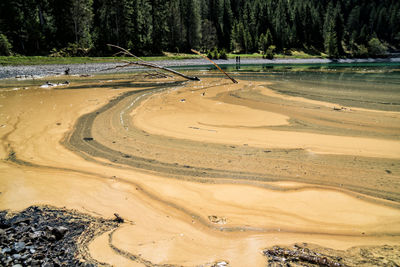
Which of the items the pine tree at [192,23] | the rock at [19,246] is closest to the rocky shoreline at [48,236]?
the rock at [19,246]

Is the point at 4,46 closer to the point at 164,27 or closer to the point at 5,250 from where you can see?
the point at 164,27

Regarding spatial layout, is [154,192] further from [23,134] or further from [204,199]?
[23,134]

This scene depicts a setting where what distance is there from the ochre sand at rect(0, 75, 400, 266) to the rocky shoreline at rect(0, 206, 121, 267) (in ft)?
0.52

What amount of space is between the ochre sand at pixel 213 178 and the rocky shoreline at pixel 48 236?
158mm

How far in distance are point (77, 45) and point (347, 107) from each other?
4546 cm

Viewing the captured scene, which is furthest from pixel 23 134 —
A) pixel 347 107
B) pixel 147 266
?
pixel 347 107

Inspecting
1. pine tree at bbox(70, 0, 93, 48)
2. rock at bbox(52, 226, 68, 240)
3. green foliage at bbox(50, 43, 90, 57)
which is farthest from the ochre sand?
pine tree at bbox(70, 0, 93, 48)

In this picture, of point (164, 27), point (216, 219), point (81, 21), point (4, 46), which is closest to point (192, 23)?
point (164, 27)

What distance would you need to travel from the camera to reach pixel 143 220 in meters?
3.08

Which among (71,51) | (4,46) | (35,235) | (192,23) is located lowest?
(35,235)

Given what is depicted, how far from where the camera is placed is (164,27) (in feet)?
178

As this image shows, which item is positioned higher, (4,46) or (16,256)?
(4,46)

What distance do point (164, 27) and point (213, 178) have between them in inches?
2221

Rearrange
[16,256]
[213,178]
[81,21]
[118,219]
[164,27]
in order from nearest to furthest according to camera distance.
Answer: [16,256] < [118,219] < [213,178] < [81,21] < [164,27]
